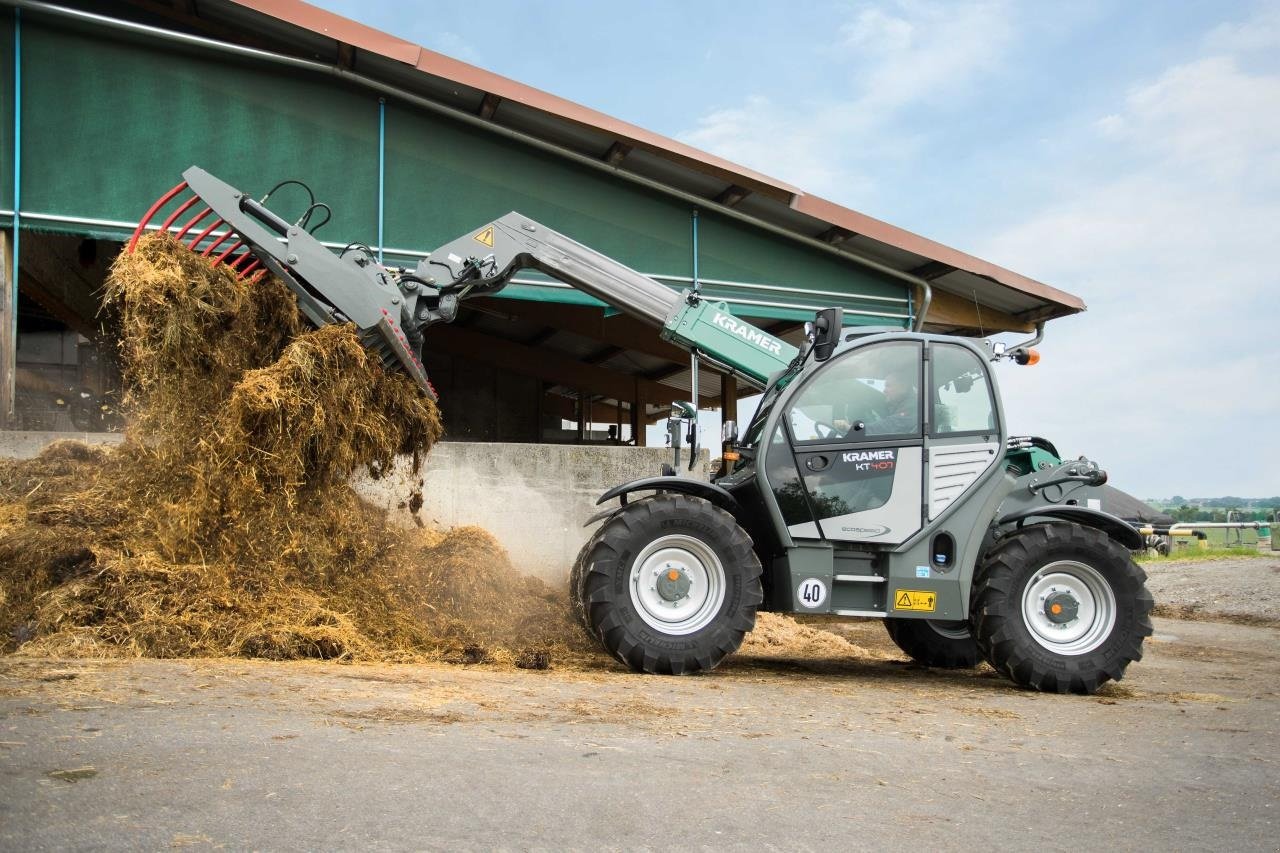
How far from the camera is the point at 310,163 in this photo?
11.6 meters

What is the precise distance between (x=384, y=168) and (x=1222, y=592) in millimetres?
13359

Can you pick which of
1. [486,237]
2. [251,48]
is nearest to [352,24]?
[251,48]

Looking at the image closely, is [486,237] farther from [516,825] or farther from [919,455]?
[516,825]

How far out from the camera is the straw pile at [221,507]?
6574 millimetres

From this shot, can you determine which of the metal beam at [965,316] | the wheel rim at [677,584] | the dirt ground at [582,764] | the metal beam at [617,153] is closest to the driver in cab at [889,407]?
the wheel rim at [677,584]

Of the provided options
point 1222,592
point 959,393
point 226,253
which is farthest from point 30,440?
point 1222,592

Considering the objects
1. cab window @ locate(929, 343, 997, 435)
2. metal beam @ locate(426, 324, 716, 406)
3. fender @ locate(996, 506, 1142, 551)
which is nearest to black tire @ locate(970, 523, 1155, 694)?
fender @ locate(996, 506, 1142, 551)

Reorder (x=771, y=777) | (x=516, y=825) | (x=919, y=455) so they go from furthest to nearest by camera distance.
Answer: (x=919, y=455) → (x=771, y=777) → (x=516, y=825)

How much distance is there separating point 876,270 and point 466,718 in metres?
10.2

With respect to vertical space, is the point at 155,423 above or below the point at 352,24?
below

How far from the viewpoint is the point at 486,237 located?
828 centimetres

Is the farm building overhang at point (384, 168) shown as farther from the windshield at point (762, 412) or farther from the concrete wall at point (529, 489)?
the windshield at point (762, 412)

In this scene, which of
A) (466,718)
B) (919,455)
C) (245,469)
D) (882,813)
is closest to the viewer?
(882,813)

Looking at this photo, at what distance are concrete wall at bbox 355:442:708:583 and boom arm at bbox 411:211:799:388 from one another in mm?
1588
